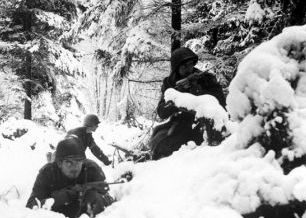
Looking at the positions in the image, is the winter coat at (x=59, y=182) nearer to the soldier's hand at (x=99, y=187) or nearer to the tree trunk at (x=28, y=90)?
the soldier's hand at (x=99, y=187)

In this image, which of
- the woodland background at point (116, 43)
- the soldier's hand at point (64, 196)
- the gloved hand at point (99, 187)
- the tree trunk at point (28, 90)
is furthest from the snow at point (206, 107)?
the tree trunk at point (28, 90)

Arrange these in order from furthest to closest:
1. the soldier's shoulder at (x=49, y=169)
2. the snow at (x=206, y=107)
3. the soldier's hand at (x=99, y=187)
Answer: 1. the soldier's shoulder at (x=49, y=169)
2. the soldier's hand at (x=99, y=187)
3. the snow at (x=206, y=107)

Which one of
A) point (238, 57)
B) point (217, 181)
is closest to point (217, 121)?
point (217, 181)

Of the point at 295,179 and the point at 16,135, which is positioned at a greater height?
the point at 295,179

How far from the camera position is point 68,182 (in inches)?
196

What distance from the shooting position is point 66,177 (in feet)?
16.3

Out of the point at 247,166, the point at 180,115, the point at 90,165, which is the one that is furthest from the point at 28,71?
the point at 247,166

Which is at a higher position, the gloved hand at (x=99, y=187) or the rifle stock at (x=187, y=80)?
the rifle stock at (x=187, y=80)

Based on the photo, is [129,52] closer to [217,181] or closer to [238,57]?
[238,57]

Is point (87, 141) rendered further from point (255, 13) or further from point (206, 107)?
point (206, 107)

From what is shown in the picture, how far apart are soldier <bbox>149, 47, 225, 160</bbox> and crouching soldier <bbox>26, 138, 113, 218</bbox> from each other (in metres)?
0.72

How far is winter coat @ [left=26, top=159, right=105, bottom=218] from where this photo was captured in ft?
15.3

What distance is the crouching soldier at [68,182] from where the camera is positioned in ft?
15.0

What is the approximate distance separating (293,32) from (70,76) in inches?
722
